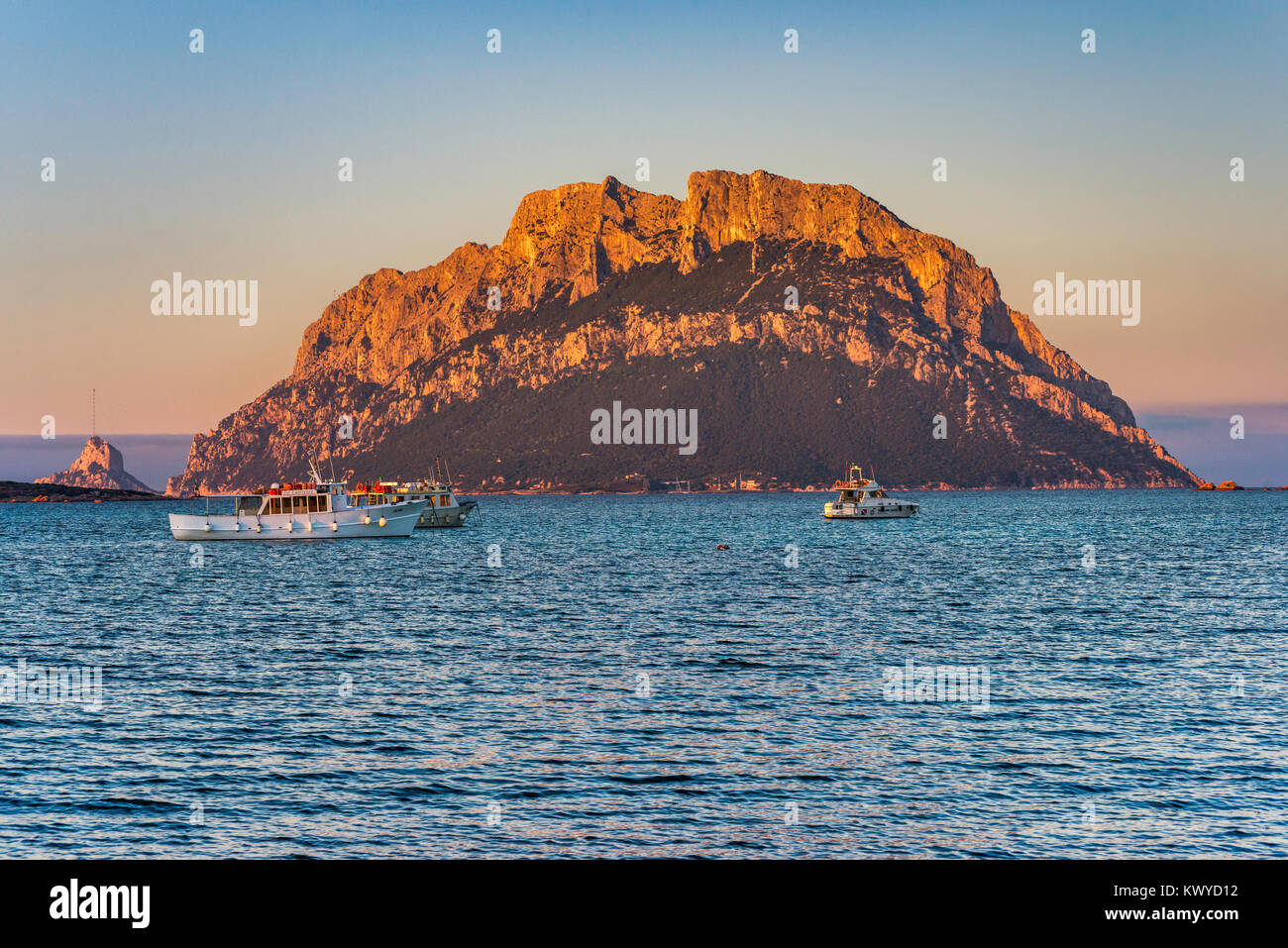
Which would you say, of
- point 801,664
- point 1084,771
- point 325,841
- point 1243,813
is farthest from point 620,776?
point 801,664

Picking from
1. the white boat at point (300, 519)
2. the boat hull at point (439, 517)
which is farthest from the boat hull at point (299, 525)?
the boat hull at point (439, 517)

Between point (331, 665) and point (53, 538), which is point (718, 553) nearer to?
point (331, 665)

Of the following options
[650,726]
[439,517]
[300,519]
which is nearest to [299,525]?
[300,519]

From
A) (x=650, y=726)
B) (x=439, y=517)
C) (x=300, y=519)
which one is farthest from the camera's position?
(x=439, y=517)

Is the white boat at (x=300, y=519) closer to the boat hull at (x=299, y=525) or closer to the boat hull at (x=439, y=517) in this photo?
the boat hull at (x=299, y=525)

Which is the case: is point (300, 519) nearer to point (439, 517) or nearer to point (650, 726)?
point (439, 517)

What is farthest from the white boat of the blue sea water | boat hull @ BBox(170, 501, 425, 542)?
the blue sea water

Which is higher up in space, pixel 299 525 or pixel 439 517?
pixel 299 525

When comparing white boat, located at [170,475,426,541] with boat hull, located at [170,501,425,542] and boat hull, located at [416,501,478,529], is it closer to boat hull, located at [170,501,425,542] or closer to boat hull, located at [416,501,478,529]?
boat hull, located at [170,501,425,542]
